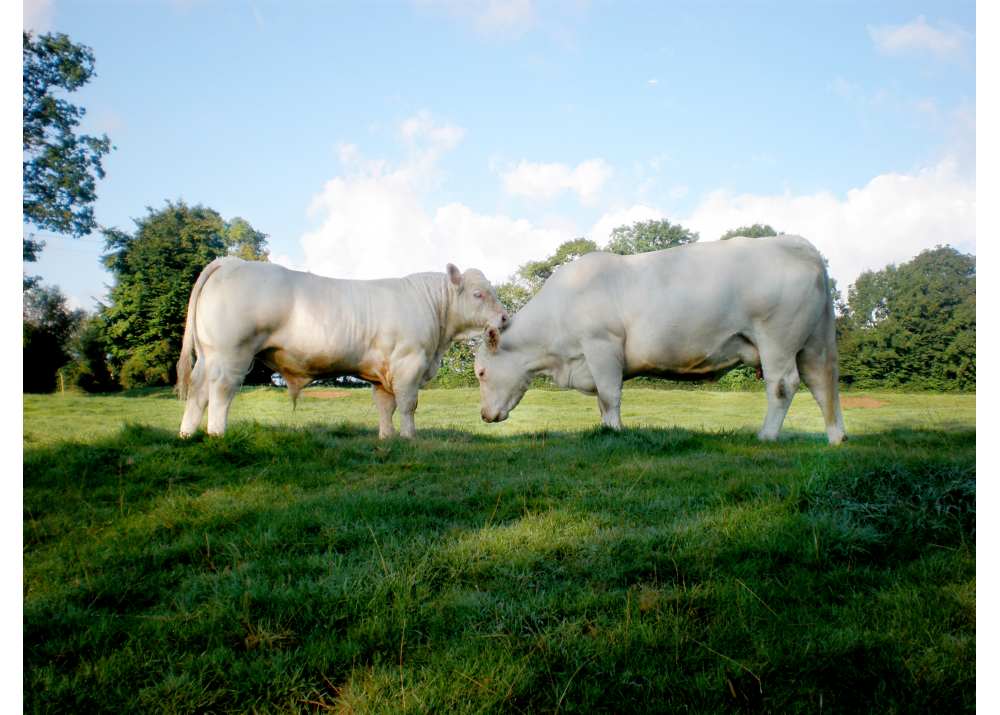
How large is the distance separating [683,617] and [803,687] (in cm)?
46

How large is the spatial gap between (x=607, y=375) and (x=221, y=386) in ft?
14.8

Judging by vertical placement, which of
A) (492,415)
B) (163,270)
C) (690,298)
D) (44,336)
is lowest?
(492,415)

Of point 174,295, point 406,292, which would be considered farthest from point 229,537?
point 174,295

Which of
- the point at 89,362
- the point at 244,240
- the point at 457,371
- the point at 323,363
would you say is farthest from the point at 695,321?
the point at 244,240

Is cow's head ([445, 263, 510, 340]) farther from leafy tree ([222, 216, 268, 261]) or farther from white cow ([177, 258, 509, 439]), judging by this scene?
leafy tree ([222, 216, 268, 261])

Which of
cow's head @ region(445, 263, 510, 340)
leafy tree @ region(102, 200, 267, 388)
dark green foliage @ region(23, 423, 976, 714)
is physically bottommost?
dark green foliage @ region(23, 423, 976, 714)

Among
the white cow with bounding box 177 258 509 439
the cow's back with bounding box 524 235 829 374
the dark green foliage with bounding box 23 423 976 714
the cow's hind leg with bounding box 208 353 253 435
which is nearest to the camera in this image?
the dark green foliage with bounding box 23 423 976 714

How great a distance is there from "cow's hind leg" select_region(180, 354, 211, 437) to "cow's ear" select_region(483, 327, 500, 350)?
3418 millimetres

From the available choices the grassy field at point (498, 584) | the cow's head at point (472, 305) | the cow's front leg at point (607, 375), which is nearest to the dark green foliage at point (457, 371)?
the cow's head at point (472, 305)

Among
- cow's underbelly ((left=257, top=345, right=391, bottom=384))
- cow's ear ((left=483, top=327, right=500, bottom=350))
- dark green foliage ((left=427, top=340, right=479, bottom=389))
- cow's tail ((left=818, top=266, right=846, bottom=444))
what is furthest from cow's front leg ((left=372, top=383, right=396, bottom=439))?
cow's tail ((left=818, top=266, right=846, bottom=444))

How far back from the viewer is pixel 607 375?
23.3 feet

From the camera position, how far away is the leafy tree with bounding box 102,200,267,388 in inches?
584

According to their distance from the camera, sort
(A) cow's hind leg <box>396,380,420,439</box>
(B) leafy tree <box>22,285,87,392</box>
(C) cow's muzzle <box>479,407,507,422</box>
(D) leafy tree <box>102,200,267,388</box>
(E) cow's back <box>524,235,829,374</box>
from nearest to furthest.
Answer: (B) leafy tree <box>22,285,87,392</box>, (E) cow's back <box>524,235,829,374</box>, (A) cow's hind leg <box>396,380,420,439</box>, (C) cow's muzzle <box>479,407,507,422</box>, (D) leafy tree <box>102,200,267,388</box>

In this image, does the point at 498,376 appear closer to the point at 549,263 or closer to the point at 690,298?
the point at 690,298
